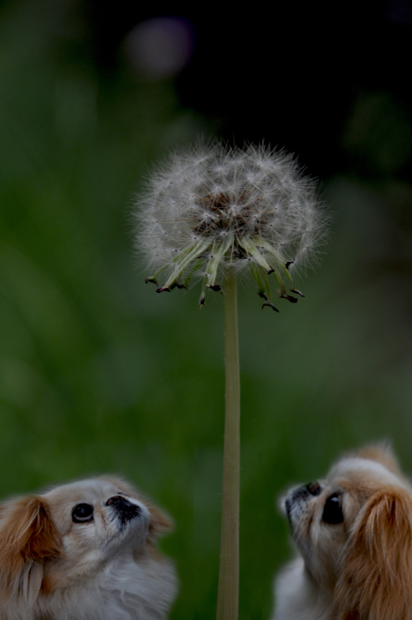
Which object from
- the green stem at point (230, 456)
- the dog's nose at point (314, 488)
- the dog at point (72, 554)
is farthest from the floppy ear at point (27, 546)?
the dog's nose at point (314, 488)

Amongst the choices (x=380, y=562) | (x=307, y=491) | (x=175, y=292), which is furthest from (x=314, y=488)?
(x=175, y=292)

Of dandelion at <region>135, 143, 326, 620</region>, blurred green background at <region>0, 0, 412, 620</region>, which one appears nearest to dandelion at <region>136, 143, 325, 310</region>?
dandelion at <region>135, 143, 326, 620</region>

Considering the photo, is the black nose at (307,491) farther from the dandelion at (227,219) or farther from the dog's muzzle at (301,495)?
the dandelion at (227,219)

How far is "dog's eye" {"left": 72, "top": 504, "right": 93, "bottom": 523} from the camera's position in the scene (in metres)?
0.60

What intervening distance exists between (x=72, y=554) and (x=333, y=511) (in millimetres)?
276

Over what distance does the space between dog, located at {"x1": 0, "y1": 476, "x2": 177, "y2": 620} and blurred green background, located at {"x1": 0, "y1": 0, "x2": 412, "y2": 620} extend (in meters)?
0.22

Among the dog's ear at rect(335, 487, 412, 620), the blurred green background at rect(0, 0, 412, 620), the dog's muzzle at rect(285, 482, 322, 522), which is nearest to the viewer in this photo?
the dog's ear at rect(335, 487, 412, 620)

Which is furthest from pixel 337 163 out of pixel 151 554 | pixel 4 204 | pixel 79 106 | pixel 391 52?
pixel 151 554

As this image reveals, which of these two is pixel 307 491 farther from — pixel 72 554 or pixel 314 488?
pixel 72 554

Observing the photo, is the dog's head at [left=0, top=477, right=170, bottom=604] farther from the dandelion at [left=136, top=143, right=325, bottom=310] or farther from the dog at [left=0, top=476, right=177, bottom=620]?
the dandelion at [left=136, top=143, right=325, bottom=310]

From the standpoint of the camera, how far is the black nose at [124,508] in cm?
60

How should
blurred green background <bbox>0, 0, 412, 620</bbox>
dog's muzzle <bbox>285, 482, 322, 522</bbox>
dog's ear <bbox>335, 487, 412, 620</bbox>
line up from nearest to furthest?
dog's ear <bbox>335, 487, 412, 620</bbox>
dog's muzzle <bbox>285, 482, 322, 522</bbox>
blurred green background <bbox>0, 0, 412, 620</bbox>

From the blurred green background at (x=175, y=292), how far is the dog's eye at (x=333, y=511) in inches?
10.7

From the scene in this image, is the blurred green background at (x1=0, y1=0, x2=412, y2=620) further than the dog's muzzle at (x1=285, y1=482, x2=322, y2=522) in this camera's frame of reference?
Yes
